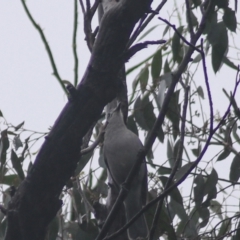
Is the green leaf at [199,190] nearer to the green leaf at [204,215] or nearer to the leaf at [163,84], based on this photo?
the green leaf at [204,215]

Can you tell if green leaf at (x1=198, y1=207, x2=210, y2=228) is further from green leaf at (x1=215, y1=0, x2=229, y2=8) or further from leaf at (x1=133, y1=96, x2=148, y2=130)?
green leaf at (x1=215, y1=0, x2=229, y2=8)

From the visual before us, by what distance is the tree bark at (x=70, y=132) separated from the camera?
1.78 metres

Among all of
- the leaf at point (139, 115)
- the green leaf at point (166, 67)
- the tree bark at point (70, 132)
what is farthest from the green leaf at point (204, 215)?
the tree bark at point (70, 132)

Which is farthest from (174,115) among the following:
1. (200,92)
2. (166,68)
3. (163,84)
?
(166,68)

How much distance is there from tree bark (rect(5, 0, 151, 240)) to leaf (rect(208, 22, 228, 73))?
3.04 ft

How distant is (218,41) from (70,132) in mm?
1220

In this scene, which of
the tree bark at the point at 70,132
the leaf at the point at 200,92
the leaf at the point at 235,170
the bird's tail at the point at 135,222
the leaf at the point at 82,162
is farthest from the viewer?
the leaf at the point at 200,92

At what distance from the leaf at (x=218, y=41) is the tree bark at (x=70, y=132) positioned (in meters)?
0.93

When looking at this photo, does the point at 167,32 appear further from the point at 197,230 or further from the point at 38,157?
the point at 38,157

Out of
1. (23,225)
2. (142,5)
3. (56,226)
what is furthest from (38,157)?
(56,226)

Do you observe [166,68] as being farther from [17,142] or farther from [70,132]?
[70,132]

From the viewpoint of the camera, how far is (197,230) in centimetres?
284

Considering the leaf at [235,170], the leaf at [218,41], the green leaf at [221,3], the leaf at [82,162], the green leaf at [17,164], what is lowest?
the leaf at [235,170]

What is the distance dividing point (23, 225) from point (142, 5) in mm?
825
